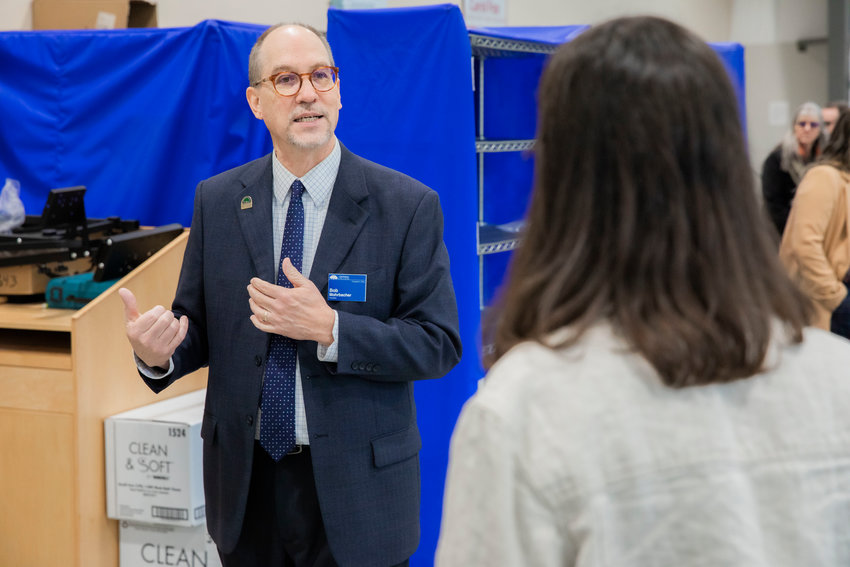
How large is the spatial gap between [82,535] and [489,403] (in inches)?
101

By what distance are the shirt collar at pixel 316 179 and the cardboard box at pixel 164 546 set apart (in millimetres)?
1453

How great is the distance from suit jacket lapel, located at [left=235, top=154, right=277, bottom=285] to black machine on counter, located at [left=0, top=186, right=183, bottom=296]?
133 centimetres

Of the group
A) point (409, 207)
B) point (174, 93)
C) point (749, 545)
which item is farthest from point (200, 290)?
point (174, 93)

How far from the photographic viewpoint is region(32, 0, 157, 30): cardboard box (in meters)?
4.89

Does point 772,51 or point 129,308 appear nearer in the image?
point 129,308

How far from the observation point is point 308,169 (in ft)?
6.73

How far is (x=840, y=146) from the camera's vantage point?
175 inches

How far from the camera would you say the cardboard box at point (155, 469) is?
295 centimetres

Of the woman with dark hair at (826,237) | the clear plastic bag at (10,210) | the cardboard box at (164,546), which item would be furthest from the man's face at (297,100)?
the woman with dark hair at (826,237)

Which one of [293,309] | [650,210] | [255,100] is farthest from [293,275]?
[650,210]

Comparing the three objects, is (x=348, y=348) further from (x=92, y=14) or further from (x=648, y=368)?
(x=92, y=14)

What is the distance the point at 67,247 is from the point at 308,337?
172cm

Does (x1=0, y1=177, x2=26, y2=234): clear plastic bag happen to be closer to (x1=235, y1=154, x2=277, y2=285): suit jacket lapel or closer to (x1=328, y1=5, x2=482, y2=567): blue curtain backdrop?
(x1=328, y1=5, x2=482, y2=567): blue curtain backdrop

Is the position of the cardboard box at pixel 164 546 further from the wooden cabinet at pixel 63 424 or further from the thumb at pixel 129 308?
the thumb at pixel 129 308
